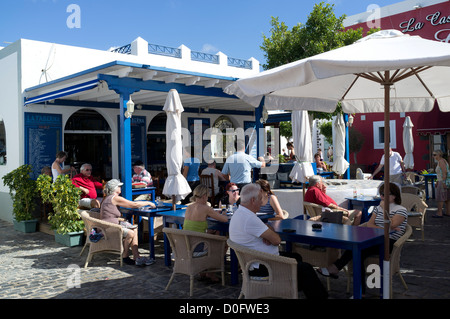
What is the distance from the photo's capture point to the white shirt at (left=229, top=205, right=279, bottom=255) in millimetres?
3746

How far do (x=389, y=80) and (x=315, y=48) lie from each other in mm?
9047

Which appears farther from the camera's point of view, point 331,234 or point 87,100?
point 87,100

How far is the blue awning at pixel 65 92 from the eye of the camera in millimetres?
7991

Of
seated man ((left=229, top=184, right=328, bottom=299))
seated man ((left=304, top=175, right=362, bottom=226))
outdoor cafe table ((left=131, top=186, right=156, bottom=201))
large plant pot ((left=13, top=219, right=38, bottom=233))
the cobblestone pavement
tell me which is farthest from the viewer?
large plant pot ((left=13, top=219, right=38, bottom=233))

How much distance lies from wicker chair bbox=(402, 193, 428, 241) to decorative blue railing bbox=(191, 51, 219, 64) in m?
9.34

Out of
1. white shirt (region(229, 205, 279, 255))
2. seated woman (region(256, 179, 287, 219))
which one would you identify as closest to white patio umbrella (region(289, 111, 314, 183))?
seated woman (region(256, 179, 287, 219))

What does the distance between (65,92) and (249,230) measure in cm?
647

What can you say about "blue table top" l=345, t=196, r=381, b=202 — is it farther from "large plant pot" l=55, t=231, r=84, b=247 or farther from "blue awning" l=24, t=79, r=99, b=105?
"blue awning" l=24, t=79, r=99, b=105

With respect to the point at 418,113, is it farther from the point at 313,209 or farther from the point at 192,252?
the point at 192,252

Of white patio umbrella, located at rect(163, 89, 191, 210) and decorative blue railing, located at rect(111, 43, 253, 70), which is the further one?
decorative blue railing, located at rect(111, 43, 253, 70)

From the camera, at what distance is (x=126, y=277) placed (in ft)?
17.6

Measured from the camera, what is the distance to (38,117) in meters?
10.1

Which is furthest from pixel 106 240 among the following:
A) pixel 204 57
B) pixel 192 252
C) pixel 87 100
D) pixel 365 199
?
pixel 204 57

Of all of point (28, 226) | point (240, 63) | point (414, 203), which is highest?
point (240, 63)
